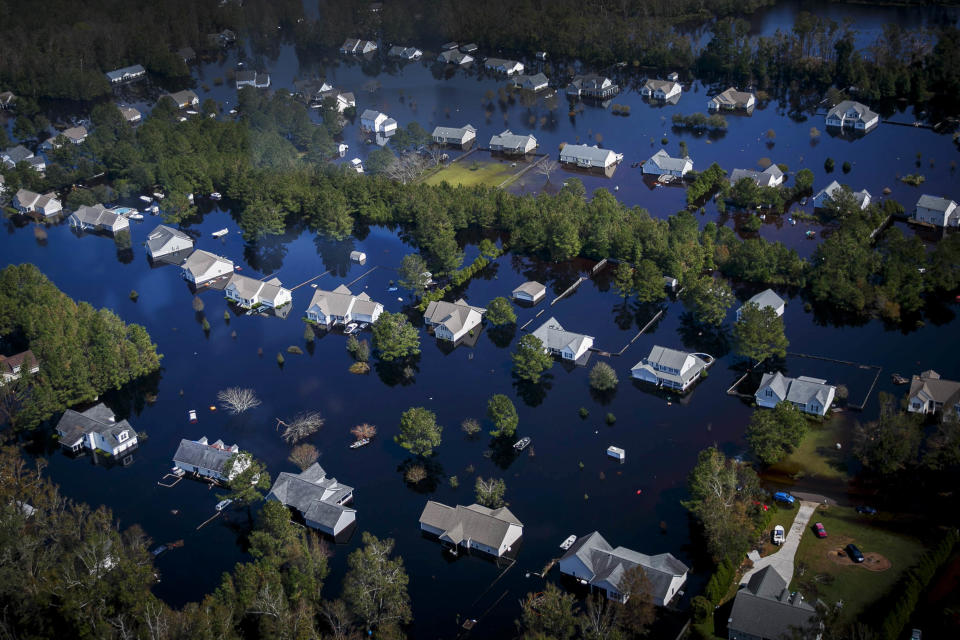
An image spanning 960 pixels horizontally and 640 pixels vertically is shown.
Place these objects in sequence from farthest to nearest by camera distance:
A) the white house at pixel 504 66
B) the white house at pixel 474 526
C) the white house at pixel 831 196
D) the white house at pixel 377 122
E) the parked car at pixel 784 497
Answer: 1. the white house at pixel 504 66
2. the white house at pixel 377 122
3. the white house at pixel 831 196
4. the parked car at pixel 784 497
5. the white house at pixel 474 526

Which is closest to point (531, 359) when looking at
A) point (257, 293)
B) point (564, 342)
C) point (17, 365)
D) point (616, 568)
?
point (564, 342)

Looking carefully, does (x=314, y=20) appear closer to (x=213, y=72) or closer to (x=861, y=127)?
(x=213, y=72)

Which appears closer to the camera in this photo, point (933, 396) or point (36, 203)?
point (933, 396)

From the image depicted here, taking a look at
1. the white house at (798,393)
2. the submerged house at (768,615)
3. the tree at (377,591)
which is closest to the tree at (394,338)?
the tree at (377,591)

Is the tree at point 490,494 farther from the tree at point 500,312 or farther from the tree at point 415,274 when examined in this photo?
the tree at point 415,274

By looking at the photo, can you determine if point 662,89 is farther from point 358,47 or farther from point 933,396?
point 933,396

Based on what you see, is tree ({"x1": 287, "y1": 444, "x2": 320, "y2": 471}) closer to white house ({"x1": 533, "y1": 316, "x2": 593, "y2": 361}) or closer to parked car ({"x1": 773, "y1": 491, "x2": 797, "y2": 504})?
white house ({"x1": 533, "y1": 316, "x2": 593, "y2": 361})
